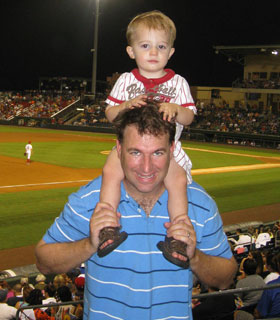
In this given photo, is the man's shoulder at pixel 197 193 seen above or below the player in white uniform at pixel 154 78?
below

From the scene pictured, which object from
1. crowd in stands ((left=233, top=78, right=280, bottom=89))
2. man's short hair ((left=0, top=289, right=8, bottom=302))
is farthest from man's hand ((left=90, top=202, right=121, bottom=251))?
crowd in stands ((left=233, top=78, right=280, bottom=89))

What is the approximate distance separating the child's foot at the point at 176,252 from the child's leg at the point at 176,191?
0.20 m

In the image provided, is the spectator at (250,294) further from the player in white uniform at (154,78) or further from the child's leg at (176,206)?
the child's leg at (176,206)

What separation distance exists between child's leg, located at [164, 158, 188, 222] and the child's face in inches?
42.5

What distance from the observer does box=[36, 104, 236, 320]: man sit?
260cm

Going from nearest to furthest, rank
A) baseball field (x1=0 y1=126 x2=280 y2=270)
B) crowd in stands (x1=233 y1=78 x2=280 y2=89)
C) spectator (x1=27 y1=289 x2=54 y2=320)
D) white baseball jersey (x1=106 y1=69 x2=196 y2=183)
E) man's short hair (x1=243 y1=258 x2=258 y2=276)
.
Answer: white baseball jersey (x1=106 y1=69 x2=196 y2=183)
spectator (x1=27 y1=289 x2=54 y2=320)
man's short hair (x1=243 y1=258 x2=258 y2=276)
baseball field (x1=0 y1=126 x2=280 y2=270)
crowd in stands (x1=233 y1=78 x2=280 y2=89)

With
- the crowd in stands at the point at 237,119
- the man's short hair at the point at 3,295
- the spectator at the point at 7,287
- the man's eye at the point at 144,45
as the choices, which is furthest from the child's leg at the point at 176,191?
the crowd in stands at the point at 237,119

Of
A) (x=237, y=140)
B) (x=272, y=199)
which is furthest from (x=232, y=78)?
(x=272, y=199)

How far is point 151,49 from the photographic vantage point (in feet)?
12.1

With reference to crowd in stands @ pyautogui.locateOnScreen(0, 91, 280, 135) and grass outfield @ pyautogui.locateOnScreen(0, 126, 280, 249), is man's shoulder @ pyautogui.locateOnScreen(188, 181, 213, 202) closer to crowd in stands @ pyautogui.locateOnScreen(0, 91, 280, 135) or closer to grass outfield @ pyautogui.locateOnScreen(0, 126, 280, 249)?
grass outfield @ pyautogui.locateOnScreen(0, 126, 280, 249)

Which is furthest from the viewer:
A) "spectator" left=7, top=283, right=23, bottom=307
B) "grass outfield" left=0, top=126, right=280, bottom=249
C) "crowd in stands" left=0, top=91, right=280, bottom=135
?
"crowd in stands" left=0, top=91, right=280, bottom=135

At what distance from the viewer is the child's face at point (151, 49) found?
3660 mm

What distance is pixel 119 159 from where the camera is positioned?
119 inches

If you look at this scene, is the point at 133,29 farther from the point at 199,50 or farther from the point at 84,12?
the point at 84,12
